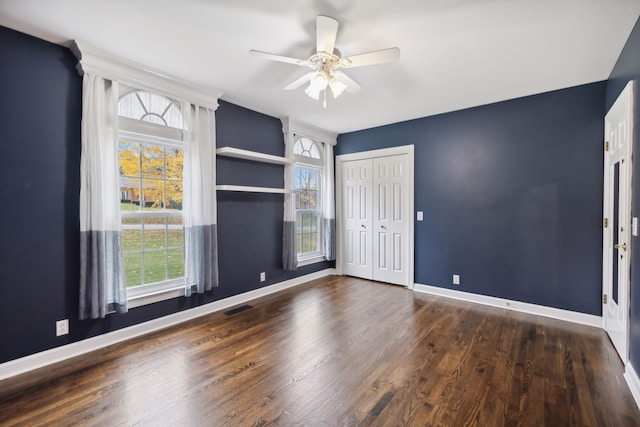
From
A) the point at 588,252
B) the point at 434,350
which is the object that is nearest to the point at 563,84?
the point at 588,252

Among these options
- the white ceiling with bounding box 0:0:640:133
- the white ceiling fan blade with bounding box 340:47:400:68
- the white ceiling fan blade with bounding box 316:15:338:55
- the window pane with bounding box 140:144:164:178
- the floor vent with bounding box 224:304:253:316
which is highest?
the white ceiling with bounding box 0:0:640:133

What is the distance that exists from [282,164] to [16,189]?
2.81 m

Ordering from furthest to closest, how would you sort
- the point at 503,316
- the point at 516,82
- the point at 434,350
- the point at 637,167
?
the point at 503,316 < the point at 516,82 < the point at 434,350 < the point at 637,167

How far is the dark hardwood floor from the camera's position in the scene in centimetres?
175

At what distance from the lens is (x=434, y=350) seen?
2529 mm

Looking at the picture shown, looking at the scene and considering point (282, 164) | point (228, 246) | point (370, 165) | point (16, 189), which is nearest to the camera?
point (16, 189)

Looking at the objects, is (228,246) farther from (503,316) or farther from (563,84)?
(563,84)

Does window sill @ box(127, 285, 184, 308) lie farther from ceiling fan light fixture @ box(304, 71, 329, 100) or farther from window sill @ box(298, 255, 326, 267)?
ceiling fan light fixture @ box(304, 71, 329, 100)

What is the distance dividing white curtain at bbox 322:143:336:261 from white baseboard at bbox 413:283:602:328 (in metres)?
1.53

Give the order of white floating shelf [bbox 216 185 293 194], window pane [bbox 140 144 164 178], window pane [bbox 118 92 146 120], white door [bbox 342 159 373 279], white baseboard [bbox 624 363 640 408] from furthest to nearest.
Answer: white door [bbox 342 159 373 279], white floating shelf [bbox 216 185 293 194], window pane [bbox 140 144 164 178], window pane [bbox 118 92 146 120], white baseboard [bbox 624 363 640 408]

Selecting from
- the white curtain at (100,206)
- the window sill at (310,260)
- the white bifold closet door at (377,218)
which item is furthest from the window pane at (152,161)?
the white bifold closet door at (377,218)

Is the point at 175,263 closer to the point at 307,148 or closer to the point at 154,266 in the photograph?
the point at 154,266

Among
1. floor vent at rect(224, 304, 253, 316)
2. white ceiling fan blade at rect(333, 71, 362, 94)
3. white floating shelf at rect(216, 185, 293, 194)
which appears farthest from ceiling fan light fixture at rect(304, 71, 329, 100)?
floor vent at rect(224, 304, 253, 316)

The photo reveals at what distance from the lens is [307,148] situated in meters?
4.93
